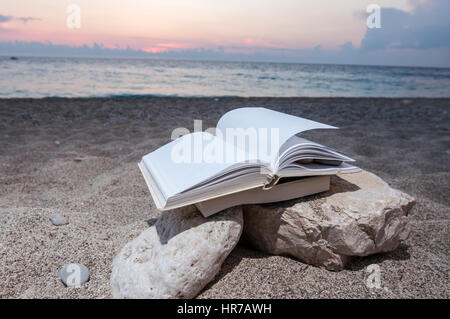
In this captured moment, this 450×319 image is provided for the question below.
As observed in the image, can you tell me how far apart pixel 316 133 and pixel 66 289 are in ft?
13.2

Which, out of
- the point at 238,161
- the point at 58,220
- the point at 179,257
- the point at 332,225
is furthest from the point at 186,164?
the point at 58,220

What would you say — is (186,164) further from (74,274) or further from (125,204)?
(125,204)

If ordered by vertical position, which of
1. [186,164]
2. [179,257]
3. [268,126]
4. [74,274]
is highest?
[268,126]

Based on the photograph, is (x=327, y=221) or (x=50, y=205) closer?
(x=327, y=221)

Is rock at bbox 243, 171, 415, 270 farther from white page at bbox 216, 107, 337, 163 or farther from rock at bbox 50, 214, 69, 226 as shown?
rock at bbox 50, 214, 69, 226

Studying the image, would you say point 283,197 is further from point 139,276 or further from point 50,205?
point 50,205

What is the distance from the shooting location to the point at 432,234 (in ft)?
5.99

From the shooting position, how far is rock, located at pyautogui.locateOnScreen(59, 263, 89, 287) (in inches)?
52.6

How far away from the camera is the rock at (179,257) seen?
1.15 meters

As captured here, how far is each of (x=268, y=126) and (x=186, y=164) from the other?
16.2 inches

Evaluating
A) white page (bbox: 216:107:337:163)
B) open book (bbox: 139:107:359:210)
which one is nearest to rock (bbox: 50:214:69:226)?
open book (bbox: 139:107:359:210)

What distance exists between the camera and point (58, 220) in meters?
A: 1.79

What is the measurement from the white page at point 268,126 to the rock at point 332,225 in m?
0.30
